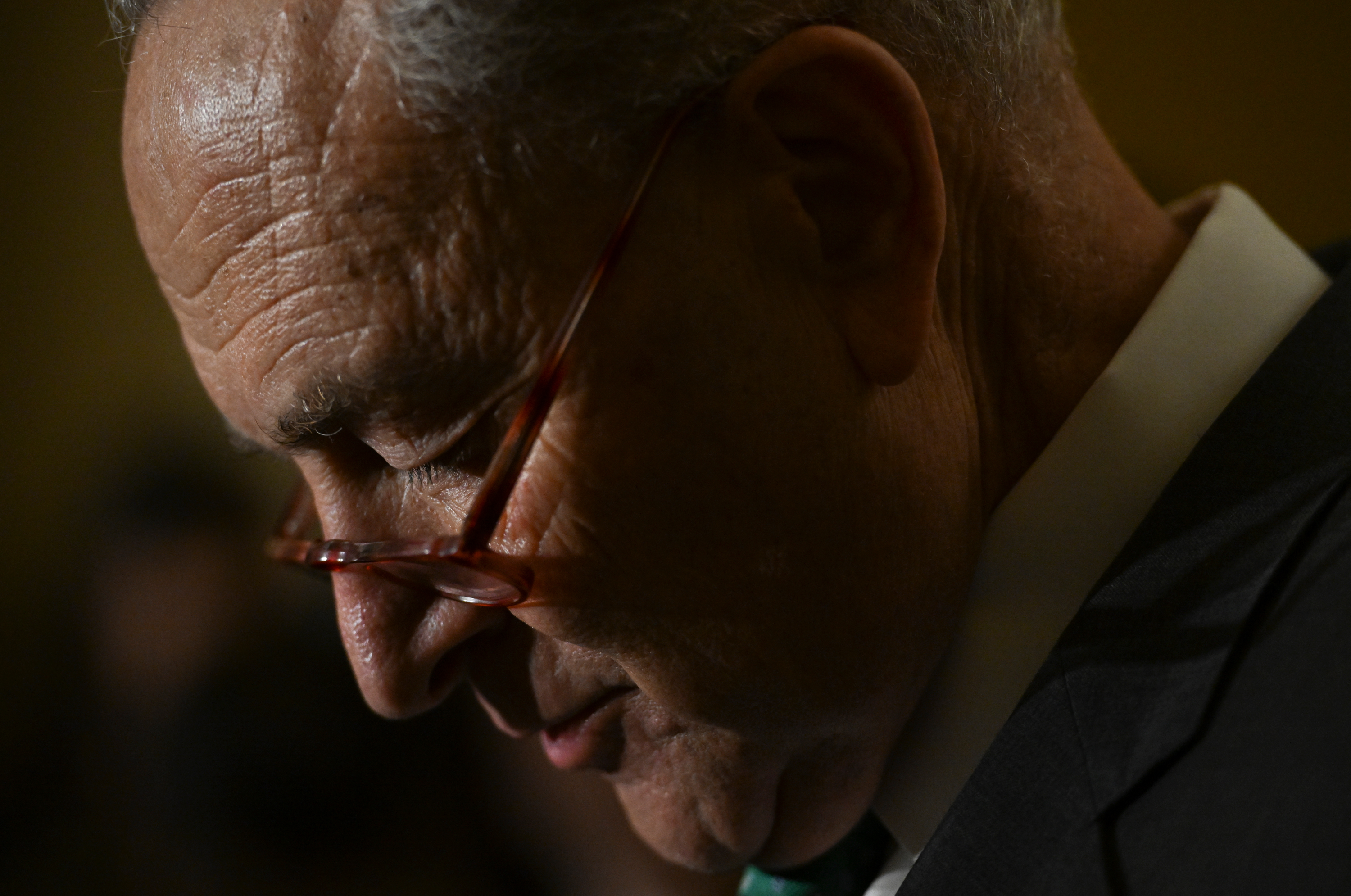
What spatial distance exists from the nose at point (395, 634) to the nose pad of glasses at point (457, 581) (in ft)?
0.06

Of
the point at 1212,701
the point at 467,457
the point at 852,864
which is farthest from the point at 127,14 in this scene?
the point at 852,864

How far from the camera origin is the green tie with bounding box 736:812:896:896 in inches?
44.1

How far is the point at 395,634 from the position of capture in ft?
2.88

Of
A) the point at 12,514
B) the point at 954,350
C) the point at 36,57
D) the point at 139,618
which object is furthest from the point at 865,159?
the point at 12,514

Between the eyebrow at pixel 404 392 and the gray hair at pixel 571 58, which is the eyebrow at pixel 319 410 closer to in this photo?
the eyebrow at pixel 404 392

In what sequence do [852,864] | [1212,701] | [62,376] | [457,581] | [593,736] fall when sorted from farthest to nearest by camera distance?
[62,376], [852,864], [593,736], [457,581], [1212,701]

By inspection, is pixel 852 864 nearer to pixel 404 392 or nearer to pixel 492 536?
pixel 492 536

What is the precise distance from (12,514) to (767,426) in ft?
8.48

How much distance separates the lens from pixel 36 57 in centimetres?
241

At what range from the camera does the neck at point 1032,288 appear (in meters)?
0.85

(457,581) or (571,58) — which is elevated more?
(571,58)

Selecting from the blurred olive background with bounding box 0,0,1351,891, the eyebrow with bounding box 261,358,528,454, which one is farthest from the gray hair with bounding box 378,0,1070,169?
the blurred olive background with bounding box 0,0,1351,891

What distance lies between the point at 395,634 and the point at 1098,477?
59 centimetres

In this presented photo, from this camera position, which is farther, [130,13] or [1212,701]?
[130,13]
